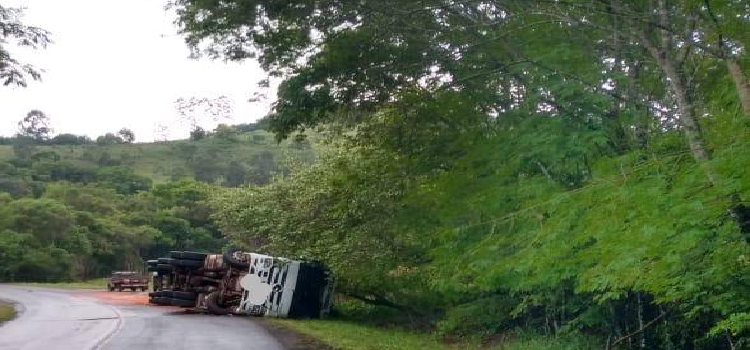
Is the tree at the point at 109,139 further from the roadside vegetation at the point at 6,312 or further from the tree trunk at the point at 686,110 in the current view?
the tree trunk at the point at 686,110

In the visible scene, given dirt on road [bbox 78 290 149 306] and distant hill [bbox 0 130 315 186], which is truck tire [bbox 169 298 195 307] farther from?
distant hill [bbox 0 130 315 186]

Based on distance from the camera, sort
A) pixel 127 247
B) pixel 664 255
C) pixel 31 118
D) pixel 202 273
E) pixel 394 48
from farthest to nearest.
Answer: pixel 31 118, pixel 127 247, pixel 202 273, pixel 394 48, pixel 664 255

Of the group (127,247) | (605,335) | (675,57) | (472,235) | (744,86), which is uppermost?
(675,57)

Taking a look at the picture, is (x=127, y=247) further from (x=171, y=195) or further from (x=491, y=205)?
(x=491, y=205)

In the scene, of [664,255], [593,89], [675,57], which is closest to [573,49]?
[593,89]

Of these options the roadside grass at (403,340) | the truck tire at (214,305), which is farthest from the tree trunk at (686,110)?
the truck tire at (214,305)

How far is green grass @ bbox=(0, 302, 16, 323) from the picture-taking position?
Answer: 23.1 metres

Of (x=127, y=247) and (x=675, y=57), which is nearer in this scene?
(x=675, y=57)

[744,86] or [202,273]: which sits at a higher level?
[744,86]

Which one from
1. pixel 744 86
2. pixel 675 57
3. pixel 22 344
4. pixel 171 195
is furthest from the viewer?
pixel 171 195

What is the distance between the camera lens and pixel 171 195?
72.8 metres

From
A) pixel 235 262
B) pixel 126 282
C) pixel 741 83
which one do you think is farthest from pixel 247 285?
pixel 126 282

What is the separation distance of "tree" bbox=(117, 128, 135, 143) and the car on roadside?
87423 millimetres

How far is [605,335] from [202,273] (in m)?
14.5
